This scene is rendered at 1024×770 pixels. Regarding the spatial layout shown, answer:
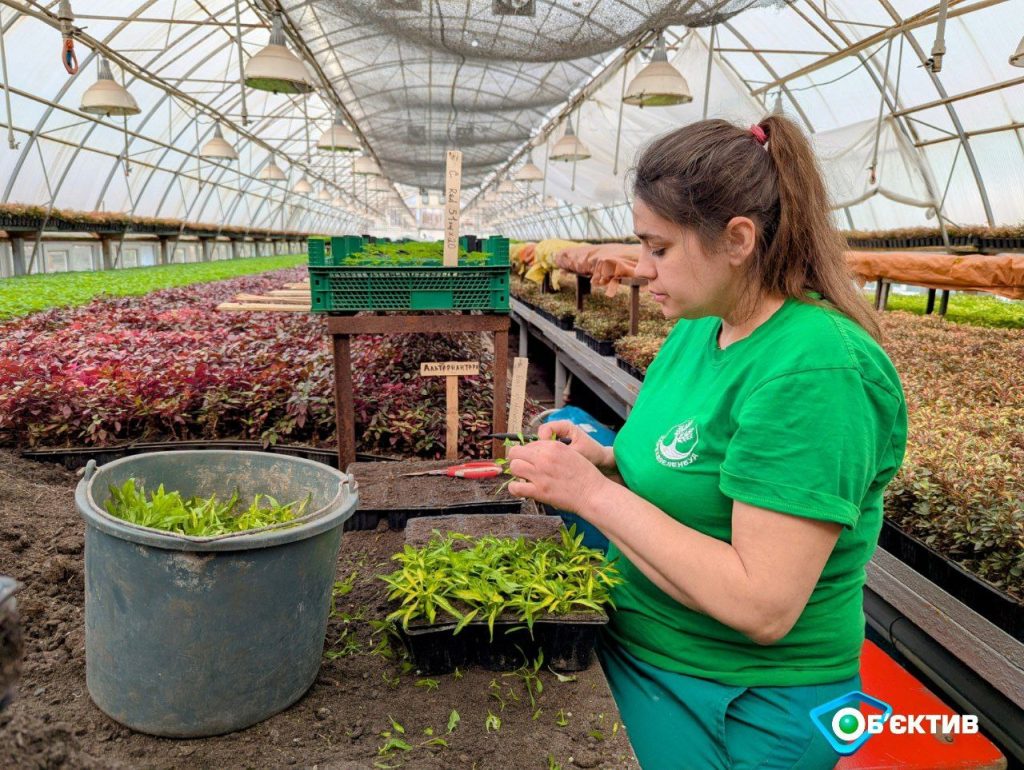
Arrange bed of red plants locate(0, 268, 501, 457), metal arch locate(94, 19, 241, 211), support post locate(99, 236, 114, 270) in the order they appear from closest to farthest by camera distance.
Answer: bed of red plants locate(0, 268, 501, 457), metal arch locate(94, 19, 241, 211), support post locate(99, 236, 114, 270)

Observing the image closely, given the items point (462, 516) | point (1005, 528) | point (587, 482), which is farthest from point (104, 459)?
point (1005, 528)

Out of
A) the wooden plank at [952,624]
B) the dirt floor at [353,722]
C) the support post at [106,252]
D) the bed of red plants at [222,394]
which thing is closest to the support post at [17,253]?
the support post at [106,252]

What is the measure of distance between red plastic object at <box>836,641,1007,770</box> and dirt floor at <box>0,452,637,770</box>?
24.6 inches

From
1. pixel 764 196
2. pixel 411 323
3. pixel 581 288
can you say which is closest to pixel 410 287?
pixel 411 323

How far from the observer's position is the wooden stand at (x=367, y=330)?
3.06m

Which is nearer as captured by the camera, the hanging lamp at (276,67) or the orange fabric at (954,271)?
the orange fabric at (954,271)

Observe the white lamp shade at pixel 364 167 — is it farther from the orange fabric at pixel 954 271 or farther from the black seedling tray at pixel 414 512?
the black seedling tray at pixel 414 512

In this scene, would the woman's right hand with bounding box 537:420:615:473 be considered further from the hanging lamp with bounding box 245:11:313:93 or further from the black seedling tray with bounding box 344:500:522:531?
the hanging lamp with bounding box 245:11:313:93

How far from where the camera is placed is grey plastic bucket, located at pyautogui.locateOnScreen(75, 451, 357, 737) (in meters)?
1.27

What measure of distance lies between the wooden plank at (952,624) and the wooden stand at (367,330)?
1.69 meters

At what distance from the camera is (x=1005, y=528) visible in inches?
81.3

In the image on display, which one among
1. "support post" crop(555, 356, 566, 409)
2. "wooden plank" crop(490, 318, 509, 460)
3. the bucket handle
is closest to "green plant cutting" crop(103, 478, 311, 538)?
the bucket handle

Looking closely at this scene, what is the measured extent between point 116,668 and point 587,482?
0.97 m

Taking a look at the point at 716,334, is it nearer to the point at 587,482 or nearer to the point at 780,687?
the point at 587,482
